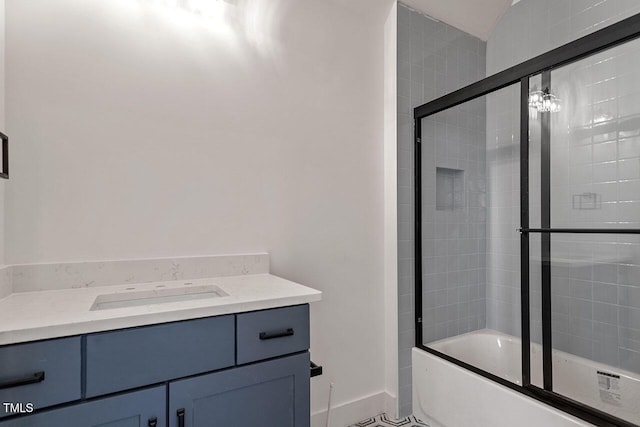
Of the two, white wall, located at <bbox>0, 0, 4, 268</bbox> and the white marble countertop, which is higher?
white wall, located at <bbox>0, 0, 4, 268</bbox>

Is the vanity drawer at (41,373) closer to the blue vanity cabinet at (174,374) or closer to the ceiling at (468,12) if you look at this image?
the blue vanity cabinet at (174,374)

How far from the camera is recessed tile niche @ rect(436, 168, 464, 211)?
2383 mm

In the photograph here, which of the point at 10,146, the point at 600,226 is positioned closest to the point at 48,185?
the point at 10,146

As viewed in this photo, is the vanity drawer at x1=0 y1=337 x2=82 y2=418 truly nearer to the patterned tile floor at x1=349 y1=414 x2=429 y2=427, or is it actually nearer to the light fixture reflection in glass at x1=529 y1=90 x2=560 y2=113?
the patterned tile floor at x1=349 y1=414 x2=429 y2=427

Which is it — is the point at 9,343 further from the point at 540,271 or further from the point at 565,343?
the point at 565,343

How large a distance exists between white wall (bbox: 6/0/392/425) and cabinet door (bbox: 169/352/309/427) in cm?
68

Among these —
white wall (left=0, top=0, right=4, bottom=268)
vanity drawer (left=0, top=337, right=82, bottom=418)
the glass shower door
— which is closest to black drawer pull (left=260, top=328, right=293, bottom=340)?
vanity drawer (left=0, top=337, right=82, bottom=418)

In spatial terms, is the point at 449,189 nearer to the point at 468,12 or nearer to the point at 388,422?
the point at 468,12

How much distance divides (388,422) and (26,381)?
1.87 m

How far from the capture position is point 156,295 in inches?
57.7

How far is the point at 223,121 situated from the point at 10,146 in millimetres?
850

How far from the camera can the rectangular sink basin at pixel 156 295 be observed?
136cm

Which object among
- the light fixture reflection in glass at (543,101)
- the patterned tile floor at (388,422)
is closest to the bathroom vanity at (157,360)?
the patterned tile floor at (388,422)

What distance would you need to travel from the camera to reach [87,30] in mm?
1505
